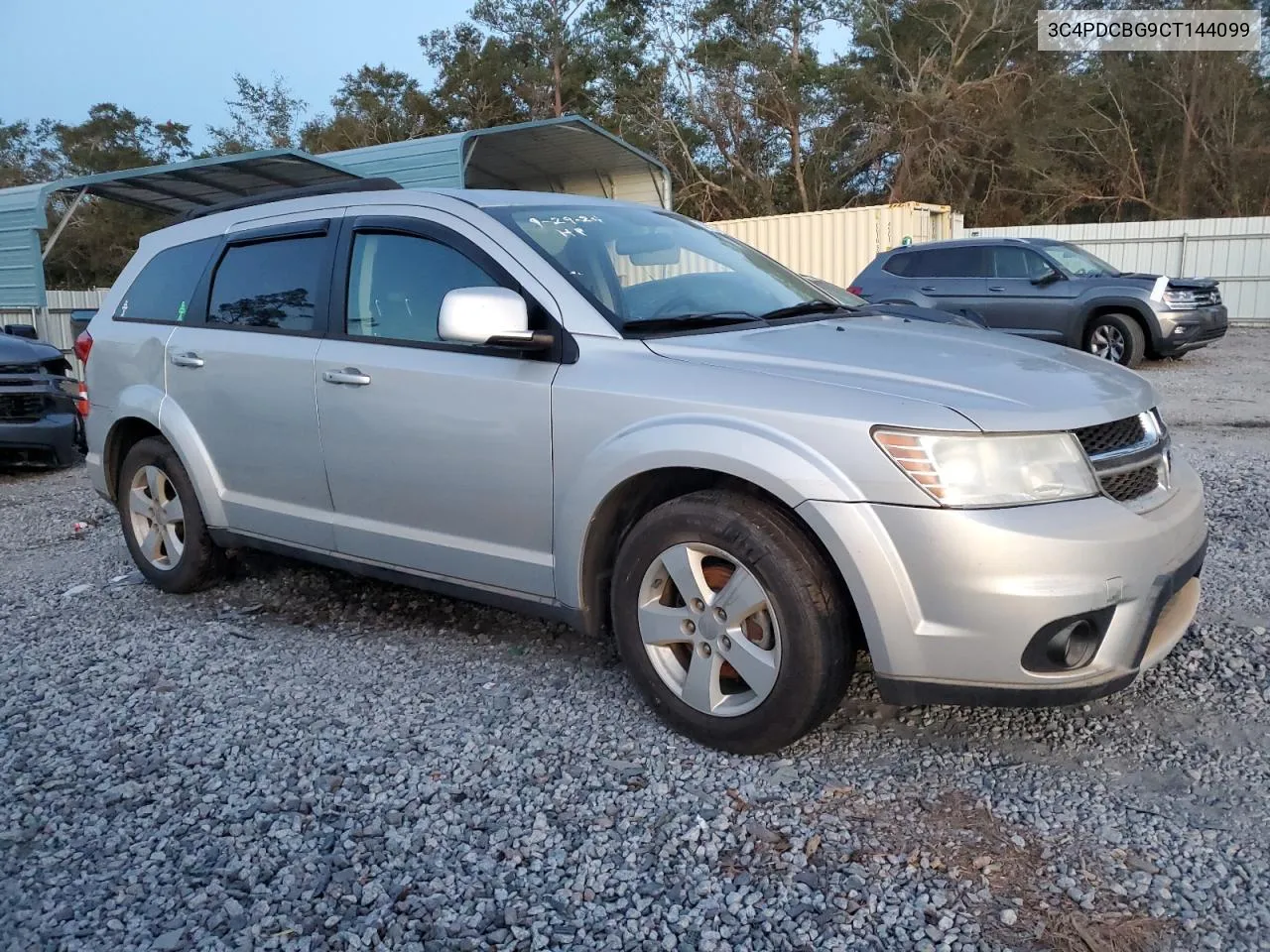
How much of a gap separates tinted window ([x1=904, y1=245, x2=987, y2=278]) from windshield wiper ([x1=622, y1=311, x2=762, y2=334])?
10.6m

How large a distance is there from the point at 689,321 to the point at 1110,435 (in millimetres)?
1343

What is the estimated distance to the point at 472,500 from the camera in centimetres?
352

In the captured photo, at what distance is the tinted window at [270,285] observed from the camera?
4156 mm

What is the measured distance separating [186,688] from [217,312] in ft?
5.57

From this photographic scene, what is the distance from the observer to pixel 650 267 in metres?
3.77

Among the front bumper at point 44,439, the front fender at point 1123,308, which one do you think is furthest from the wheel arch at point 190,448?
the front fender at point 1123,308

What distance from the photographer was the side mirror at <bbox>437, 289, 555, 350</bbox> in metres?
3.14

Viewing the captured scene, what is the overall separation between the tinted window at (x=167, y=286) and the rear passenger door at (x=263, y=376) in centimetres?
13

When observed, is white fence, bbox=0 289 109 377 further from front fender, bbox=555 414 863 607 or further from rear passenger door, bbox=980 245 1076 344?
front fender, bbox=555 414 863 607

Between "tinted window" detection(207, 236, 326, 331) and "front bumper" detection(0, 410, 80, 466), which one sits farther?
"front bumper" detection(0, 410, 80, 466)

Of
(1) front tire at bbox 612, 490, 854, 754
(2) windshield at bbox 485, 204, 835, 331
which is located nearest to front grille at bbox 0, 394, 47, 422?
(2) windshield at bbox 485, 204, 835, 331

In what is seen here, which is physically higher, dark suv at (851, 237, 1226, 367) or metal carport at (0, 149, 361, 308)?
metal carport at (0, 149, 361, 308)

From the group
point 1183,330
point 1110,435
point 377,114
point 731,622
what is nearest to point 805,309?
point 1110,435

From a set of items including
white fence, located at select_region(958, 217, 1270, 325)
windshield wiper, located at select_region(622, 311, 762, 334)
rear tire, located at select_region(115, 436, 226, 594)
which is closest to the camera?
windshield wiper, located at select_region(622, 311, 762, 334)
